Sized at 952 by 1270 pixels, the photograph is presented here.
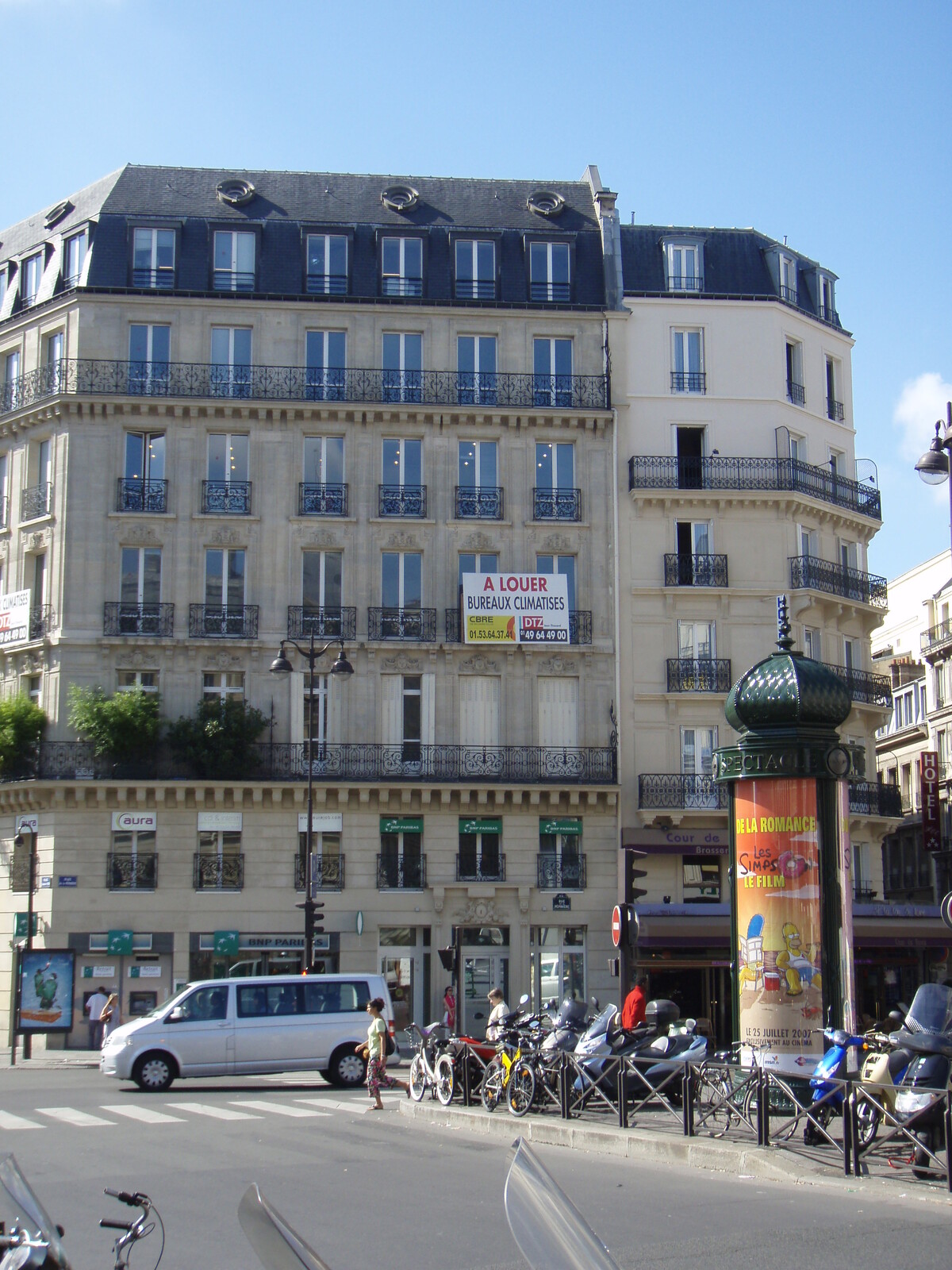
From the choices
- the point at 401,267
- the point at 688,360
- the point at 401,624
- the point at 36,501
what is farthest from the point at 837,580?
the point at 36,501

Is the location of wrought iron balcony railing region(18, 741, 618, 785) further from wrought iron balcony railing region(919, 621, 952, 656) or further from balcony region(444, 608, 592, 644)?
wrought iron balcony railing region(919, 621, 952, 656)

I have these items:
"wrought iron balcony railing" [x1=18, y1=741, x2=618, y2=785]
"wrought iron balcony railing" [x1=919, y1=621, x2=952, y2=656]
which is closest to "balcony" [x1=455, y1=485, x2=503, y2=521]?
"wrought iron balcony railing" [x1=18, y1=741, x2=618, y2=785]

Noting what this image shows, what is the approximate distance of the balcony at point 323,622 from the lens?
125 feet

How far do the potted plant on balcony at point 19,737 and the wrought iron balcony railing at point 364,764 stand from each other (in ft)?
0.15

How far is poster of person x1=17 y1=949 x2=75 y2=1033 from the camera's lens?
108 feet

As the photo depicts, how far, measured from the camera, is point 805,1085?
13922 mm

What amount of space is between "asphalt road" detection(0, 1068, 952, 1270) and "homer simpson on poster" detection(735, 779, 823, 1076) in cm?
233

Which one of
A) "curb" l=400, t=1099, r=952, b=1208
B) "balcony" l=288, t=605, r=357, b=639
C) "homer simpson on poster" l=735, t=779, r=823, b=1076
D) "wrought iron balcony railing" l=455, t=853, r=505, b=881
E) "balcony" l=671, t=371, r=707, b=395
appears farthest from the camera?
"balcony" l=671, t=371, r=707, b=395

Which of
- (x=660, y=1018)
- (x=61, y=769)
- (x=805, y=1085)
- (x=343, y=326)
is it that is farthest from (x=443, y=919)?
(x=805, y=1085)

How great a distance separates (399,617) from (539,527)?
4.47m

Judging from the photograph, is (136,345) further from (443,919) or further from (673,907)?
(673,907)

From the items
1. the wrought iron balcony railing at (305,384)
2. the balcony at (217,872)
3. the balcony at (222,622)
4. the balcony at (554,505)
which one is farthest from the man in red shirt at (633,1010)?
the wrought iron balcony railing at (305,384)

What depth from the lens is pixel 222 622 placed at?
38.0 metres

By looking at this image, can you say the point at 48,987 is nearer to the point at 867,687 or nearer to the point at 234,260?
the point at 234,260
